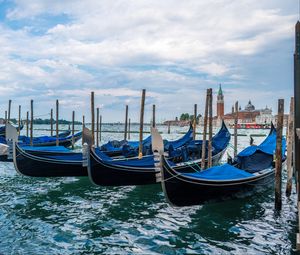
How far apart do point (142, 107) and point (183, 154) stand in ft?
6.94

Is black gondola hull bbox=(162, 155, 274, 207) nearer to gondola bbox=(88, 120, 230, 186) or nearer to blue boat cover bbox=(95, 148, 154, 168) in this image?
gondola bbox=(88, 120, 230, 186)

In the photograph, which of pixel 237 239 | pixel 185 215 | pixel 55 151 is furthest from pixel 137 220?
pixel 55 151

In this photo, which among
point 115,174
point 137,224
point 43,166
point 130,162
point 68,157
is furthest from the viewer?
point 68,157

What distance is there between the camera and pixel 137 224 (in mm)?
6391

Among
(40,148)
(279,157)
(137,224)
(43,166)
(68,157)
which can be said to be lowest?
(137,224)

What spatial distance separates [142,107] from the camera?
11375mm

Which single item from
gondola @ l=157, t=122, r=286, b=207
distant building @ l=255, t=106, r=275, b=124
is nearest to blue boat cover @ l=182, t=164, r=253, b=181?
gondola @ l=157, t=122, r=286, b=207

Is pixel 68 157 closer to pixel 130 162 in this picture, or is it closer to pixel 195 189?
pixel 130 162

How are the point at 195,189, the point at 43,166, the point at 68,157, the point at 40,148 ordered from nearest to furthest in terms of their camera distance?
the point at 195,189 < the point at 43,166 < the point at 68,157 < the point at 40,148

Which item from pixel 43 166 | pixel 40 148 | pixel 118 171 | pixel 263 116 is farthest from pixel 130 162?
pixel 263 116

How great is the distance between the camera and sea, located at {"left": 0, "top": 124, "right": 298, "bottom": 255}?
5.30 metres

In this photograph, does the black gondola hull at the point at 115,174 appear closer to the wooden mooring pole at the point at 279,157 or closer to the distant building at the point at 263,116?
the wooden mooring pole at the point at 279,157

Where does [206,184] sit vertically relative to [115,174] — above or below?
above

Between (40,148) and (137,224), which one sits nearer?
(137,224)
